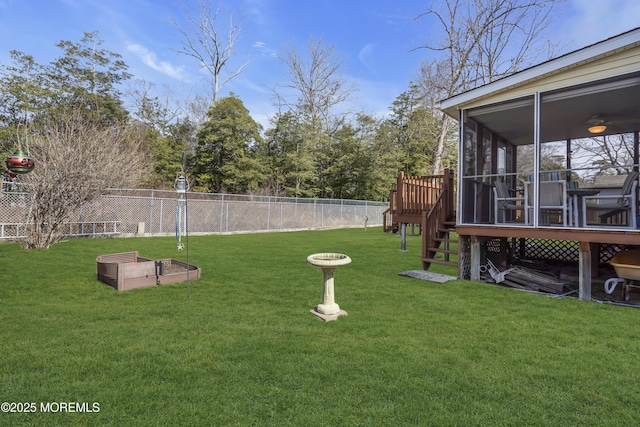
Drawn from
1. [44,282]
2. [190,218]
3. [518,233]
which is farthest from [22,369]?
[190,218]

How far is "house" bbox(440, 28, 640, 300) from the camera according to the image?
15.0ft

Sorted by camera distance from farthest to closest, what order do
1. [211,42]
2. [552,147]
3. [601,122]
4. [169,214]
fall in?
1. [211,42]
2. [169,214]
3. [552,147]
4. [601,122]

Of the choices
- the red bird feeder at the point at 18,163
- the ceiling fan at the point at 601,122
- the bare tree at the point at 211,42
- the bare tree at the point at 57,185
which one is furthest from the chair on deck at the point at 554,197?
the bare tree at the point at 211,42

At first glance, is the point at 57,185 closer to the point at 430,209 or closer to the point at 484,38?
the point at 430,209

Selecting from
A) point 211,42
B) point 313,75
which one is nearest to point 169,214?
point 211,42

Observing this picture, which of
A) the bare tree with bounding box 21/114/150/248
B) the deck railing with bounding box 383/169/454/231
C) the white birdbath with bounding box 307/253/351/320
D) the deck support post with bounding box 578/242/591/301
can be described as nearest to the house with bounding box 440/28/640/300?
the deck support post with bounding box 578/242/591/301

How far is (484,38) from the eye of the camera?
17.1 metres

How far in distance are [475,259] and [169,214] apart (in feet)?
36.7

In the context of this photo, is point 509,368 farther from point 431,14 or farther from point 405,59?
point 405,59

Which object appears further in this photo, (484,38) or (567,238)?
(484,38)

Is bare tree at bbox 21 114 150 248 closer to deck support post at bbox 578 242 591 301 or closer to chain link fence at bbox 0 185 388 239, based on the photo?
chain link fence at bbox 0 185 388 239

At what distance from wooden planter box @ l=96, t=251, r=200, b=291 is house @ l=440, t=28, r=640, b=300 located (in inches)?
182

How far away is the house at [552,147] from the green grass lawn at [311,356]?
38.6 inches

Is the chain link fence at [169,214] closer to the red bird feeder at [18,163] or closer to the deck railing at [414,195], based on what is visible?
the red bird feeder at [18,163]
